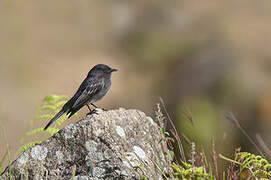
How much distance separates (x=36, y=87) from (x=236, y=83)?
32.4 feet

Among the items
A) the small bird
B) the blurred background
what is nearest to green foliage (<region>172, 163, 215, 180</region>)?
the small bird

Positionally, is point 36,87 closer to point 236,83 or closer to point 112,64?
point 112,64

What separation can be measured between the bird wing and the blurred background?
375 cm

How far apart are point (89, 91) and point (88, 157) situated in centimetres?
195

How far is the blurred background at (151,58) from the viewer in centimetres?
A: 1354

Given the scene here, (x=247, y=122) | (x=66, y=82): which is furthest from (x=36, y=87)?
(x=247, y=122)

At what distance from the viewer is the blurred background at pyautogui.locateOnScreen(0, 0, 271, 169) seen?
13.5 m

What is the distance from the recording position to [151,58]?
24.1 m

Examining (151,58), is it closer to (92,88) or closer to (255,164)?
(92,88)

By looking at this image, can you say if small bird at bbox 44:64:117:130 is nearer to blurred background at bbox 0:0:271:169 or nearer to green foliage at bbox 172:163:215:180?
green foliage at bbox 172:163:215:180

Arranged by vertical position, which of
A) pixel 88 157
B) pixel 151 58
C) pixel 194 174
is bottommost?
pixel 194 174

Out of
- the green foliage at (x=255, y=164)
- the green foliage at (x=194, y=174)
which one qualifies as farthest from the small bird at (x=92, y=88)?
the green foliage at (x=255, y=164)

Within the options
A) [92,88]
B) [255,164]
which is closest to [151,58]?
[92,88]

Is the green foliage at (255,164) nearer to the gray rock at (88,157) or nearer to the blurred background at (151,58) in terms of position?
the gray rock at (88,157)
